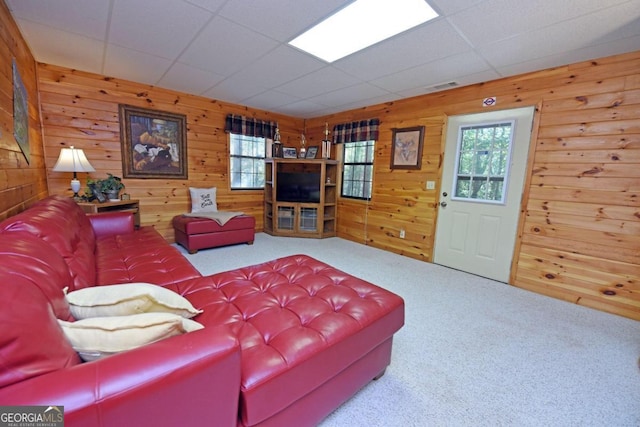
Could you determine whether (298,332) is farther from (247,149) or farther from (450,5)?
(247,149)

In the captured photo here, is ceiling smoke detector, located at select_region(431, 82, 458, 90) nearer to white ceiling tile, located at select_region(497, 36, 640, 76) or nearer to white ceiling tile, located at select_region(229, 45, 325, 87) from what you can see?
white ceiling tile, located at select_region(497, 36, 640, 76)

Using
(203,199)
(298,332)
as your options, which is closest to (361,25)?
(298,332)

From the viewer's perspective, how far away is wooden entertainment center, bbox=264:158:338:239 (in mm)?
4672

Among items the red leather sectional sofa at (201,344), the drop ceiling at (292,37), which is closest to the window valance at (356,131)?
the drop ceiling at (292,37)

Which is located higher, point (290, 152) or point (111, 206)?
→ point (290, 152)

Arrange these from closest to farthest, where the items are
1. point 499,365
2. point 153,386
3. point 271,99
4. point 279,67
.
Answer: point 153,386 < point 499,365 < point 279,67 < point 271,99

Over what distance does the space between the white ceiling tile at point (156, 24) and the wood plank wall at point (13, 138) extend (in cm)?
65

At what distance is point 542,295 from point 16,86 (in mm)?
4999

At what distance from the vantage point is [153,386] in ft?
2.22

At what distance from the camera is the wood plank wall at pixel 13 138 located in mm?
1768

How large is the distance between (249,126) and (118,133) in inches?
72.4

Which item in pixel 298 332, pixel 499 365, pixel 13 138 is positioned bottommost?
pixel 499 365

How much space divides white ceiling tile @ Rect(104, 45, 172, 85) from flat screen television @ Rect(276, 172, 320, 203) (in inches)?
87.8

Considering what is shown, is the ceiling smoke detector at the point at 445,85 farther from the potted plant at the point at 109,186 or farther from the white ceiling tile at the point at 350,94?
the potted plant at the point at 109,186
